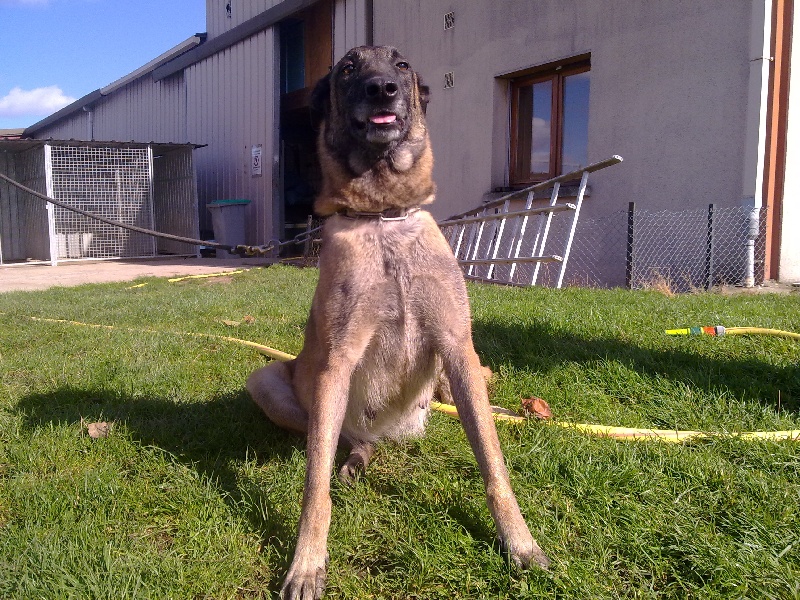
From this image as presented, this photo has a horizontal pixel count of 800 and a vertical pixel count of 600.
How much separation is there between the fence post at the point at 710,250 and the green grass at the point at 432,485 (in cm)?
283

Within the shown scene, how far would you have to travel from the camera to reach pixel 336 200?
246 centimetres

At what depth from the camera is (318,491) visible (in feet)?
6.69

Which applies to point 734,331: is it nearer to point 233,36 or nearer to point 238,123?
point 238,123

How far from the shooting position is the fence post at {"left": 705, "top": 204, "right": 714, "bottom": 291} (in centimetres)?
666

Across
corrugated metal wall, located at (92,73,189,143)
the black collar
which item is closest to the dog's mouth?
the black collar

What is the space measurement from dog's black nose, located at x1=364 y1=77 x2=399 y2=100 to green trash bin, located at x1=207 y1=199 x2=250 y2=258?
12063 mm

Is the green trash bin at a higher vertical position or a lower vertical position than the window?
lower

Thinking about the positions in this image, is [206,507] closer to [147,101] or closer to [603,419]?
[603,419]

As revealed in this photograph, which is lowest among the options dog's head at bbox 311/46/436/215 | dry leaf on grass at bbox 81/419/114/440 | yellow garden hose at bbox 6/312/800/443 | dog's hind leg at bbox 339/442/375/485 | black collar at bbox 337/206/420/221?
dog's hind leg at bbox 339/442/375/485

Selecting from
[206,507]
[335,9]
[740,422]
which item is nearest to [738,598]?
[740,422]

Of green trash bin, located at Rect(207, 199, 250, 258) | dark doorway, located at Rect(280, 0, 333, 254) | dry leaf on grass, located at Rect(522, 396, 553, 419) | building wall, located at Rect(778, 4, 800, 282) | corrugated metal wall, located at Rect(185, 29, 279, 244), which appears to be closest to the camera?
dry leaf on grass, located at Rect(522, 396, 553, 419)

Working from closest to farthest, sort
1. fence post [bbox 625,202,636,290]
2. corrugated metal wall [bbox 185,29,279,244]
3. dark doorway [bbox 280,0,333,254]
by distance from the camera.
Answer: fence post [bbox 625,202,636,290], dark doorway [bbox 280,0,333,254], corrugated metal wall [bbox 185,29,279,244]

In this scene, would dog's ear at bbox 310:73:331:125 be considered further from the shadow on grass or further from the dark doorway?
the dark doorway

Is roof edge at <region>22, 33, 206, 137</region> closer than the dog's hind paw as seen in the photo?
No
